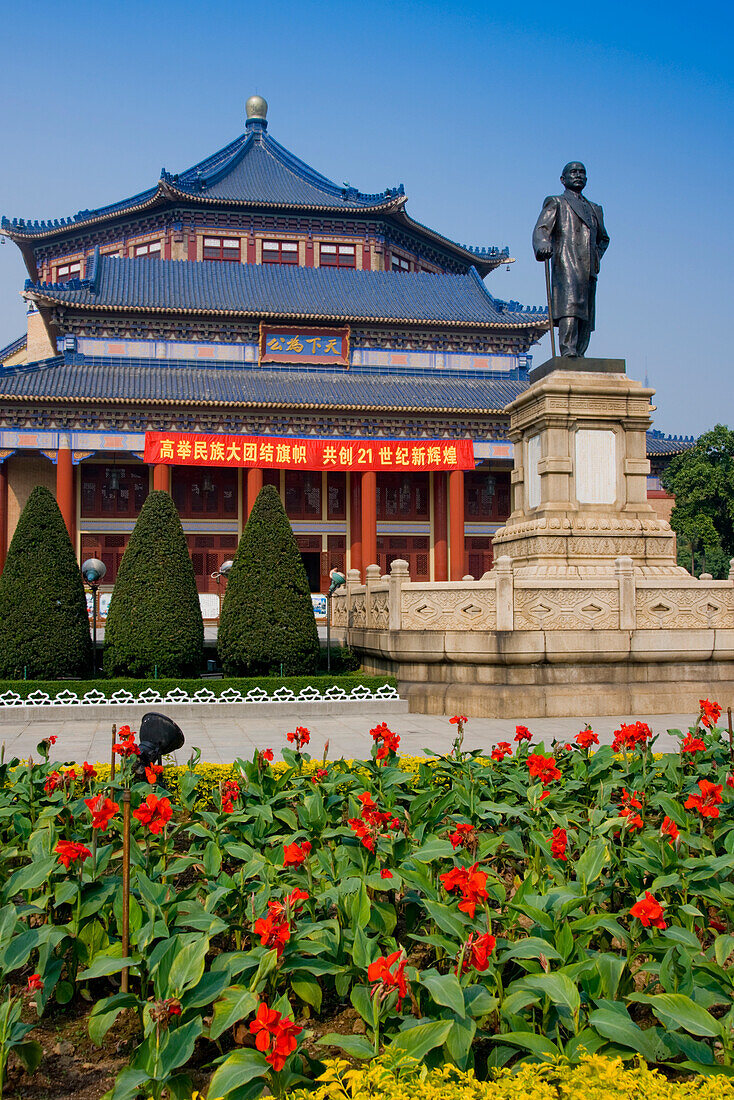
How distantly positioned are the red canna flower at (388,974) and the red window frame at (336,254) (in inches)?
1572

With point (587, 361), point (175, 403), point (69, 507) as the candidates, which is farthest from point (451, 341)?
point (587, 361)

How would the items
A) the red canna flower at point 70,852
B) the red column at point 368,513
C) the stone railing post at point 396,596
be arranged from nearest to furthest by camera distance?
the red canna flower at point 70,852
the stone railing post at point 396,596
the red column at point 368,513

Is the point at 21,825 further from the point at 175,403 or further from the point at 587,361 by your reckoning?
the point at 175,403

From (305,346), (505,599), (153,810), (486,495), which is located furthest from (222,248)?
(153,810)

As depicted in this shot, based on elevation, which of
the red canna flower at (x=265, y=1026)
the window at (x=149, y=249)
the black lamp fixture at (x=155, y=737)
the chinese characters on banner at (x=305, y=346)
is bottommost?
the red canna flower at (x=265, y=1026)

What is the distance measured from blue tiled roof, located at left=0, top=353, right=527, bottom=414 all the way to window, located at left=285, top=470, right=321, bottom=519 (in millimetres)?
3489

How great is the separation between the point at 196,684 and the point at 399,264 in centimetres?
3313

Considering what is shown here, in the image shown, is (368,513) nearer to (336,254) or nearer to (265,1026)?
(336,254)

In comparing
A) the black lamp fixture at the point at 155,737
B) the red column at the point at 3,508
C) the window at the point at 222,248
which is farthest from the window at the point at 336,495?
the black lamp fixture at the point at 155,737

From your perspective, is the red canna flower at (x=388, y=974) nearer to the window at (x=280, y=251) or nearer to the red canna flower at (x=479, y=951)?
the red canna flower at (x=479, y=951)

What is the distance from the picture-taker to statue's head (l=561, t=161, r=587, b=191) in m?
12.9

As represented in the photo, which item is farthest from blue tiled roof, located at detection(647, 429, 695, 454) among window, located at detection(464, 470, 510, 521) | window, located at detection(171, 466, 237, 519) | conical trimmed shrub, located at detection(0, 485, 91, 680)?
conical trimmed shrub, located at detection(0, 485, 91, 680)

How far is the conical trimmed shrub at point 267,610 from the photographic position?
13977 millimetres

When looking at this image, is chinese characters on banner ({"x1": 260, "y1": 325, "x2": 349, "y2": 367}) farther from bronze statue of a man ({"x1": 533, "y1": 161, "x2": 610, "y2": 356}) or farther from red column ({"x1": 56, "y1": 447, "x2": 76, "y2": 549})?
bronze statue of a man ({"x1": 533, "y1": 161, "x2": 610, "y2": 356})
